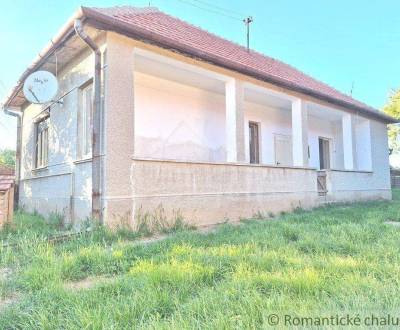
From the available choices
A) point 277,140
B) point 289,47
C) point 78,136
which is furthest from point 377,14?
point 78,136

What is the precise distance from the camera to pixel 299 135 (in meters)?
9.86

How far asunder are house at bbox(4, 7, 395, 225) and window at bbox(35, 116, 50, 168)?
0.05 m

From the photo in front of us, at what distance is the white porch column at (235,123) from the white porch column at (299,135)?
8.43ft

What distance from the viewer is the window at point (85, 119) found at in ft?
22.5

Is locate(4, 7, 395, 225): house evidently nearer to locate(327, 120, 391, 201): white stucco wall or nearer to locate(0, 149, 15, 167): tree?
locate(327, 120, 391, 201): white stucco wall

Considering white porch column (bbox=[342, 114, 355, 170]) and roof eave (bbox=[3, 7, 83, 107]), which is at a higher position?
roof eave (bbox=[3, 7, 83, 107])

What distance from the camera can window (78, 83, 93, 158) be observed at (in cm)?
685

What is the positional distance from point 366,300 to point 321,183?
30.3 feet

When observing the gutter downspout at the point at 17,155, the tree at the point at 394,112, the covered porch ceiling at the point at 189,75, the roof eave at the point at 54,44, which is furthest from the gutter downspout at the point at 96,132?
the tree at the point at 394,112

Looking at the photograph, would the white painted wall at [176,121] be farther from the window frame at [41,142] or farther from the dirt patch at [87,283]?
the dirt patch at [87,283]

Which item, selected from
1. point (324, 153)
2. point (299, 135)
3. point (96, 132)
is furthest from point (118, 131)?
point (324, 153)

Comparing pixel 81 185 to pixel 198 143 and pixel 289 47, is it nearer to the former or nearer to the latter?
pixel 198 143

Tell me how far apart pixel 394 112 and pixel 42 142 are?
3102cm

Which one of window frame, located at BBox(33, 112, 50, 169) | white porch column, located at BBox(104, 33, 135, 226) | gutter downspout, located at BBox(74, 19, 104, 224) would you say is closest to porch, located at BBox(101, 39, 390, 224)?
white porch column, located at BBox(104, 33, 135, 226)
